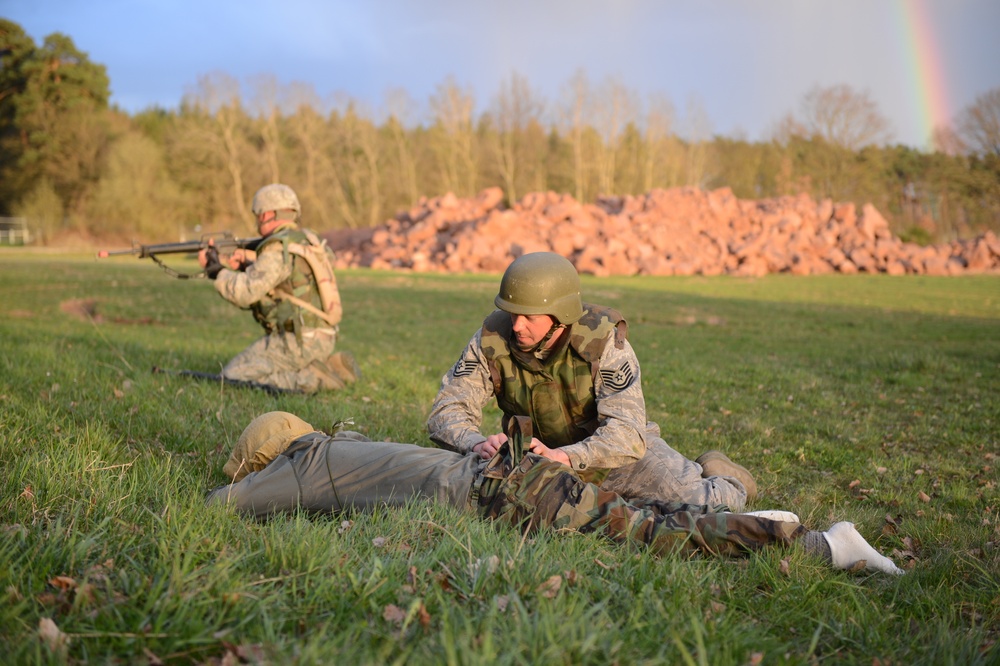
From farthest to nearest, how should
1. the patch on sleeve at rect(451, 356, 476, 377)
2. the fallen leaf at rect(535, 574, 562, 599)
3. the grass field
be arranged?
the patch on sleeve at rect(451, 356, 476, 377), the fallen leaf at rect(535, 574, 562, 599), the grass field

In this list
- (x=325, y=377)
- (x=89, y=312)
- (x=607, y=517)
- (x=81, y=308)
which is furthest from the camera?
(x=81, y=308)

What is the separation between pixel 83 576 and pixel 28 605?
25 cm

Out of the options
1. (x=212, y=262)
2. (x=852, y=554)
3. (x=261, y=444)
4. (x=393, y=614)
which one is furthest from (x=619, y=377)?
(x=212, y=262)

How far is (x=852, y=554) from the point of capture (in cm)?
373

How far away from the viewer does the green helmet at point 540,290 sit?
14.7 ft

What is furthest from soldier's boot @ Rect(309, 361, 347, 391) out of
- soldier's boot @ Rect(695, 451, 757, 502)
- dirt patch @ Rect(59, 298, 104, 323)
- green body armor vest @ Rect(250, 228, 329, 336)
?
dirt patch @ Rect(59, 298, 104, 323)

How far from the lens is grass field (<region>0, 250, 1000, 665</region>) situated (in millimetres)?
2541

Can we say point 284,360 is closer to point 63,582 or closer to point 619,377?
point 619,377

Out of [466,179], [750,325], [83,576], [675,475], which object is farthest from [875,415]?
→ [466,179]

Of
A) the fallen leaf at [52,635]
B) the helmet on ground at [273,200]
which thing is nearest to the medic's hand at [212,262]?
the helmet on ground at [273,200]

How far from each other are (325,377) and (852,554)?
615cm

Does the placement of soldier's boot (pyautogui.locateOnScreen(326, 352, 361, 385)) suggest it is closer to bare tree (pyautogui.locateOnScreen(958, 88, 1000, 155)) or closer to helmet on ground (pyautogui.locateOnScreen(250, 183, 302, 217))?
helmet on ground (pyautogui.locateOnScreen(250, 183, 302, 217))

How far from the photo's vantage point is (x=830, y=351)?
1333 cm

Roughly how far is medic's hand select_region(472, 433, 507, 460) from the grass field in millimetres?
521
